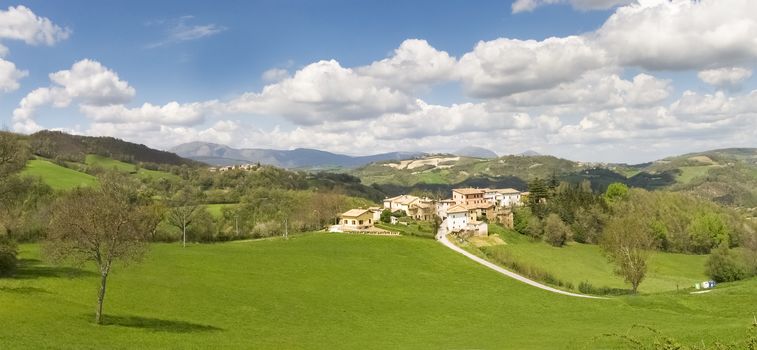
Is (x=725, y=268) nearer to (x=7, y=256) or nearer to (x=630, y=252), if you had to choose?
(x=630, y=252)

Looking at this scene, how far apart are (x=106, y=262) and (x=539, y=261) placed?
101700mm

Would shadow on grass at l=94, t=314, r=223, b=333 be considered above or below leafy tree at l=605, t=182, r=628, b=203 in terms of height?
below

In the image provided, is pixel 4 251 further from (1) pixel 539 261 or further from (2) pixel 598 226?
(2) pixel 598 226

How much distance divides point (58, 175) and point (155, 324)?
137 m

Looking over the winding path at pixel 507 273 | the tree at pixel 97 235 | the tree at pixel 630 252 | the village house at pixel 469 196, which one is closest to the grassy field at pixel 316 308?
the tree at pixel 97 235

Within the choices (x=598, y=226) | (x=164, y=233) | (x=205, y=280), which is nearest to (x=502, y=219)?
(x=598, y=226)

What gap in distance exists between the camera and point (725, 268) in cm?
10481

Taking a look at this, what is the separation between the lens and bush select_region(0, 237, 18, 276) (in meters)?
43.5

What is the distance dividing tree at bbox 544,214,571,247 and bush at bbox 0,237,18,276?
130 meters

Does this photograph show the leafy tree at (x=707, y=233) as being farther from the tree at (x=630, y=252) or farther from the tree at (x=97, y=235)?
the tree at (x=97, y=235)

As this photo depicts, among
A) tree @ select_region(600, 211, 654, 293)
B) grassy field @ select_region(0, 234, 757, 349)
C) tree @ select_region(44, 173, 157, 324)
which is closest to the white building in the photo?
grassy field @ select_region(0, 234, 757, 349)

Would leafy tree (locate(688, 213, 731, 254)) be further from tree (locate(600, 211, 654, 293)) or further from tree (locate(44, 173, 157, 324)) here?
tree (locate(44, 173, 157, 324))

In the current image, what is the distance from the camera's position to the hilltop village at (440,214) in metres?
128

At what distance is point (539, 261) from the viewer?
116m
